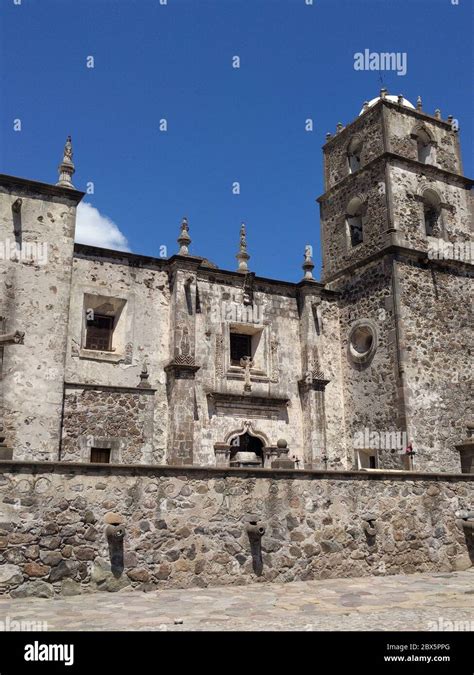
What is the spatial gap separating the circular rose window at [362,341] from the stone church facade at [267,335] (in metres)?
0.05

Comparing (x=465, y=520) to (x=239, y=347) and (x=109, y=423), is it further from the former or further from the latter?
(x=239, y=347)

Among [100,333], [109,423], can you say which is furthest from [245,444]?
[100,333]

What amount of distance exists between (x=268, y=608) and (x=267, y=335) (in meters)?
12.0

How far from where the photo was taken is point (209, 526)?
7.95 m

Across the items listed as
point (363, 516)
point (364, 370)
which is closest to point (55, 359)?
point (363, 516)

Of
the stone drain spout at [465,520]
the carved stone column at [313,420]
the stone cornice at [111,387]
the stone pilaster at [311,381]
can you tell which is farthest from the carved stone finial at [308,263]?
the stone drain spout at [465,520]

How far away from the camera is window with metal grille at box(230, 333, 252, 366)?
1780cm

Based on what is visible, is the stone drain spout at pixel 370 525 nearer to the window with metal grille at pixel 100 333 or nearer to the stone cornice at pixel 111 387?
the stone cornice at pixel 111 387

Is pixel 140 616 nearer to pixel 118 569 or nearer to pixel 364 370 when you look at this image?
pixel 118 569

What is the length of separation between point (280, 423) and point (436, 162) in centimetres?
1072

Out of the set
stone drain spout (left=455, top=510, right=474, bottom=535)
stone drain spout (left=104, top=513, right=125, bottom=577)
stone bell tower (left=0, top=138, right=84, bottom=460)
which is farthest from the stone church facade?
stone drain spout (left=104, top=513, right=125, bottom=577)

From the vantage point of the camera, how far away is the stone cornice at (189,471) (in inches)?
285

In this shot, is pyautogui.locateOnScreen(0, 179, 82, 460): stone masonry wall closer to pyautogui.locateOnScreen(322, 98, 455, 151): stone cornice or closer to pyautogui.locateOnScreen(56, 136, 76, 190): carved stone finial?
pyautogui.locateOnScreen(56, 136, 76, 190): carved stone finial

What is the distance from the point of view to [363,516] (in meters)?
9.02
